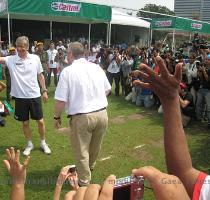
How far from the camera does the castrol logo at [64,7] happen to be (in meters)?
11.7

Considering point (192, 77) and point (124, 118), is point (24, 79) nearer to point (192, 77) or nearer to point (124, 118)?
point (124, 118)

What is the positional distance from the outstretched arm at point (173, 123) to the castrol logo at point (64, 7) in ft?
35.7

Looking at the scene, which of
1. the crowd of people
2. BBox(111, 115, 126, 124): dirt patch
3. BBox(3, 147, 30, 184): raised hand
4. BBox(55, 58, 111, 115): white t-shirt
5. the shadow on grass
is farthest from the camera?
BBox(111, 115, 126, 124): dirt patch

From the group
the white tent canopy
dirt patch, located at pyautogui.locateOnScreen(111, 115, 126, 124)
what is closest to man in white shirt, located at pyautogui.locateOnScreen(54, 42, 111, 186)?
dirt patch, located at pyautogui.locateOnScreen(111, 115, 126, 124)

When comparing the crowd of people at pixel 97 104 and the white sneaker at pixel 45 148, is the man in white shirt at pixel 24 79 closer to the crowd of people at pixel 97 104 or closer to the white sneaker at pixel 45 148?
the crowd of people at pixel 97 104

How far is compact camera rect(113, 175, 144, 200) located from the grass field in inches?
86.7

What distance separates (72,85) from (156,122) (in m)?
4.45

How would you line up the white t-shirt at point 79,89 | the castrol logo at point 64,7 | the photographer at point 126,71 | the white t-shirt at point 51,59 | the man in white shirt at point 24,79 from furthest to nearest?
1. the white t-shirt at point 51,59
2. the castrol logo at point 64,7
3. the photographer at point 126,71
4. the man in white shirt at point 24,79
5. the white t-shirt at point 79,89

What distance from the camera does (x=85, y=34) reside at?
1307 inches

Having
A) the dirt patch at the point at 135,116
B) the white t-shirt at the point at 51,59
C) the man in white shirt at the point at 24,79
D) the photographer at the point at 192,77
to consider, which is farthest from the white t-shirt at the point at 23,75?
the white t-shirt at the point at 51,59

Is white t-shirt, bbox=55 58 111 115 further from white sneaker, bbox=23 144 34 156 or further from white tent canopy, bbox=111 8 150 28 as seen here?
white tent canopy, bbox=111 8 150 28

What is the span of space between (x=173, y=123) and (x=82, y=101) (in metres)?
2.62

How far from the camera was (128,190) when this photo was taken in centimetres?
146

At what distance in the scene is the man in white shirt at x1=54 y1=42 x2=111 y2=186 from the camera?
4.04m
